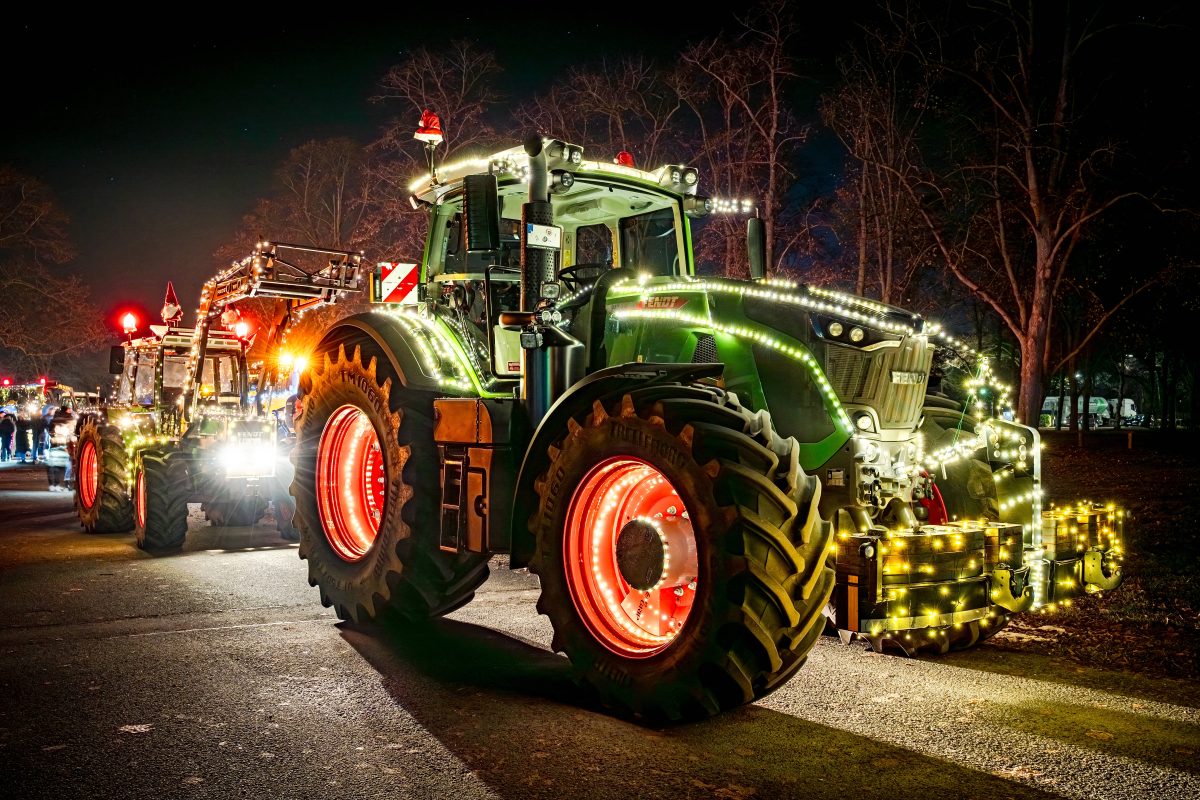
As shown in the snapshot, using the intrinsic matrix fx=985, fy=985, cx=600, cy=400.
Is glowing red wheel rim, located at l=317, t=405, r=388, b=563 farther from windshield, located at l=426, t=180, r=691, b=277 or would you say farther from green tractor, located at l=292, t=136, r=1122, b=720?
windshield, located at l=426, t=180, r=691, b=277

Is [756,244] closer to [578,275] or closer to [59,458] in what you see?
[578,275]

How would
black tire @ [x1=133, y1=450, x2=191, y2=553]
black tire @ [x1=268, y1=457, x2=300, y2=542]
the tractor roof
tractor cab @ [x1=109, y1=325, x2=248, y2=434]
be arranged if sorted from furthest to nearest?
tractor cab @ [x1=109, y1=325, x2=248, y2=434] → black tire @ [x1=268, y1=457, x2=300, y2=542] → black tire @ [x1=133, y1=450, x2=191, y2=553] → the tractor roof

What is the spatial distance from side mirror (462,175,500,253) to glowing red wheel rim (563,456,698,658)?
148 cm

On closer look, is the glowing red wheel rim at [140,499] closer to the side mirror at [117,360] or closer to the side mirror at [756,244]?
the side mirror at [117,360]

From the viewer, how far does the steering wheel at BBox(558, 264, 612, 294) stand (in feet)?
21.5

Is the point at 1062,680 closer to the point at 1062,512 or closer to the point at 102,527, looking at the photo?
the point at 1062,512

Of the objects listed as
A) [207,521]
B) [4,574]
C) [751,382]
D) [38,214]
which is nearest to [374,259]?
[38,214]

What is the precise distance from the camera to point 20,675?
556 cm

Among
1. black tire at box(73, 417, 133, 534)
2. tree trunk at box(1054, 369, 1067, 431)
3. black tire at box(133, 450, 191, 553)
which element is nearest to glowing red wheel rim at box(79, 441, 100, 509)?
black tire at box(73, 417, 133, 534)

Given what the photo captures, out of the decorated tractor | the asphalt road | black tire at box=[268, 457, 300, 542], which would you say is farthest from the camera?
black tire at box=[268, 457, 300, 542]

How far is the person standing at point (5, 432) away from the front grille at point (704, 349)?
34.7 m

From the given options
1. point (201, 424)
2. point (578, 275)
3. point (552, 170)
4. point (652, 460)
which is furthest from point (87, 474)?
point (652, 460)

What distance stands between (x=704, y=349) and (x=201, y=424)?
873cm

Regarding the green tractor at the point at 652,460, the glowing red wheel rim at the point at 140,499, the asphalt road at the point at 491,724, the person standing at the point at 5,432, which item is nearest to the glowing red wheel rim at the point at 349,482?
the green tractor at the point at 652,460
